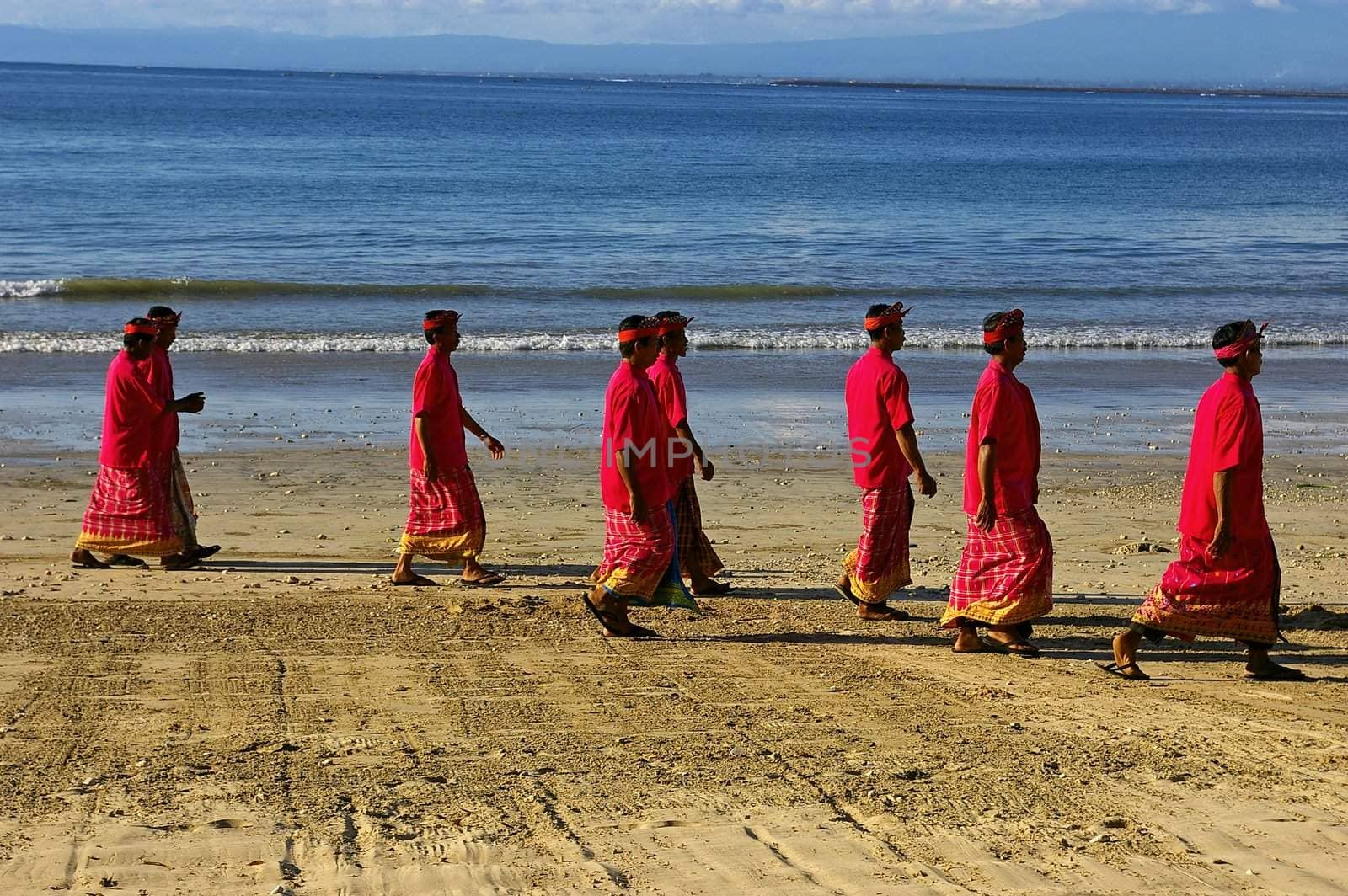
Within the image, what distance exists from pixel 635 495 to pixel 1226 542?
252 cm

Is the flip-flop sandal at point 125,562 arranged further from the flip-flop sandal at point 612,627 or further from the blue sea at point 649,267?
the blue sea at point 649,267

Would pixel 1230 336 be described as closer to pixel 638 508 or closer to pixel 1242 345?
pixel 1242 345

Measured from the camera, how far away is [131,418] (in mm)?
8977

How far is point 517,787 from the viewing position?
5035mm

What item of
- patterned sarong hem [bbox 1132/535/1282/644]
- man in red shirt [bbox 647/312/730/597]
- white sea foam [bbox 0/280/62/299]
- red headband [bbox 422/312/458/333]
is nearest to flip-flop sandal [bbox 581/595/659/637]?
man in red shirt [bbox 647/312/730/597]

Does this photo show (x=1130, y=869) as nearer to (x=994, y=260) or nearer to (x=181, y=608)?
(x=181, y=608)

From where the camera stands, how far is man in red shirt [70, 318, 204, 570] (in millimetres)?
8914

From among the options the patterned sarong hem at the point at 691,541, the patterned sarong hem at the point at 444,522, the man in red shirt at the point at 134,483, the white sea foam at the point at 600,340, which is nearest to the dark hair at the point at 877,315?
the patterned sarong hem at the point at 691,541

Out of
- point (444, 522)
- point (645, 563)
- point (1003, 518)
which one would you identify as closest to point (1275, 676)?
point (1003, 518)

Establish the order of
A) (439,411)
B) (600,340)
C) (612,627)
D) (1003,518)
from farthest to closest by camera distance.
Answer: (600,340)
(439,411)
(612,627)
(1003,518)

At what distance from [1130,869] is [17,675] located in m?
4.40

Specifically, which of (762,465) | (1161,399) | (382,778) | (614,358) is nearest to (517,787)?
(382,778)

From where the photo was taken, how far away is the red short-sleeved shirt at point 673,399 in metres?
A: 8.10

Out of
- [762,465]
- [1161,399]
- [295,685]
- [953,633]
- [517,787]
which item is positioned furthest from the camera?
[1161,399]
